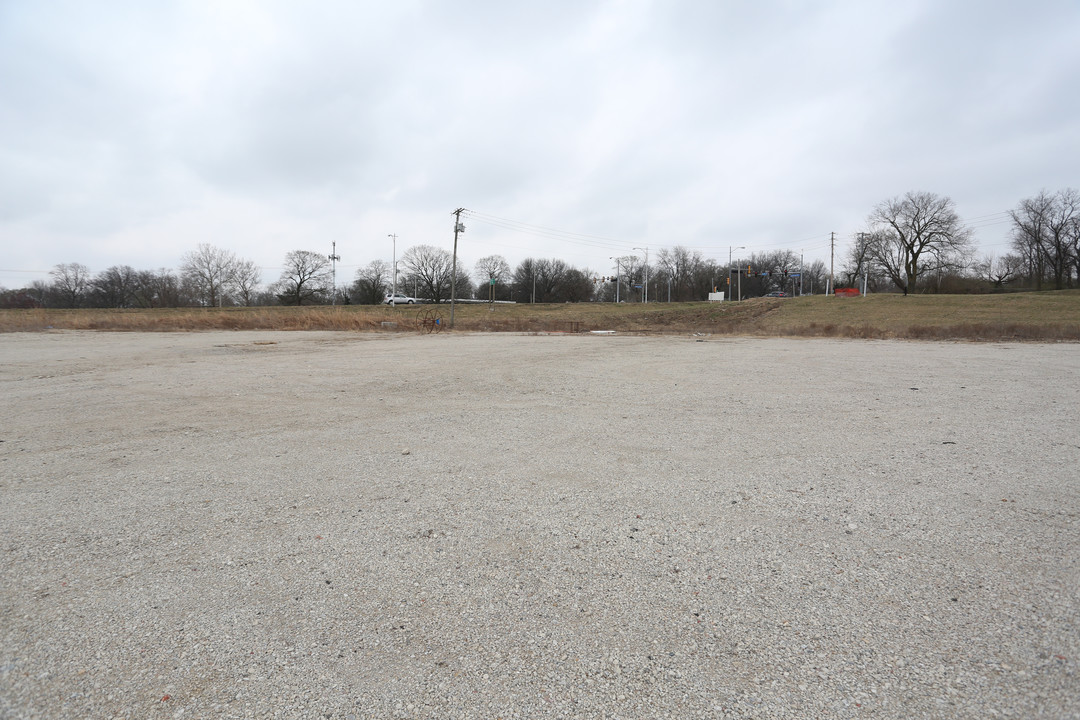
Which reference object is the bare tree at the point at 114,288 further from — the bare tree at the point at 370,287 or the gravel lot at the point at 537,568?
the gravel lot at the point at 537,568

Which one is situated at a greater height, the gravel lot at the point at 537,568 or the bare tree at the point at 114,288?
the bare tree at the point at 114,288

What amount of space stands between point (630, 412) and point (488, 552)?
181 inches

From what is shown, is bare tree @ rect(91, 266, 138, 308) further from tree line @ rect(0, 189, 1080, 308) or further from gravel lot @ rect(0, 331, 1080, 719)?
gravel lot @ rect(0, 331, 1080, 719)

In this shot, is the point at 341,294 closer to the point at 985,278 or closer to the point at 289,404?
the point at 289,404

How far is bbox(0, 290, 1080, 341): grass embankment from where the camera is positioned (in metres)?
29.6

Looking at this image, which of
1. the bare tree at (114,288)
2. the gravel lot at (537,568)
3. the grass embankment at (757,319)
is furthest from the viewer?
the bare tree at (114,288)

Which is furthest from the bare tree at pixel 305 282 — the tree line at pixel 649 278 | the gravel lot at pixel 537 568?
the gravel lot at pixel 537 568

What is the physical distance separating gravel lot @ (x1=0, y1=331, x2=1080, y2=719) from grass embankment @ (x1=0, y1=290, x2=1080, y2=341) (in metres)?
27.8

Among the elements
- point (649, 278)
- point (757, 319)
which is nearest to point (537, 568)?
point (757, 319)

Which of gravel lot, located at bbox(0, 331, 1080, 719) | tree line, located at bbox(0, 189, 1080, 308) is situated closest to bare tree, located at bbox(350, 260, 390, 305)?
tree line, located at bbox(0, 189, 1080, 308)

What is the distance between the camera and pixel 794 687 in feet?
6.90

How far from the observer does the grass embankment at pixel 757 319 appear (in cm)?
2964

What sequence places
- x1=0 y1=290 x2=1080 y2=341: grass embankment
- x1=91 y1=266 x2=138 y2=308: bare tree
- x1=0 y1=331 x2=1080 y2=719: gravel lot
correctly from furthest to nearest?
x1=91 y1=266 x2=138 y2=308: bare tree < x1=0 y1=290 x2=1080 y2=341: grass embankment < x1=0 y1=331 x2=1080 y2=719: gravel lot

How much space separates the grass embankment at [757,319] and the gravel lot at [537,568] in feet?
91.1
